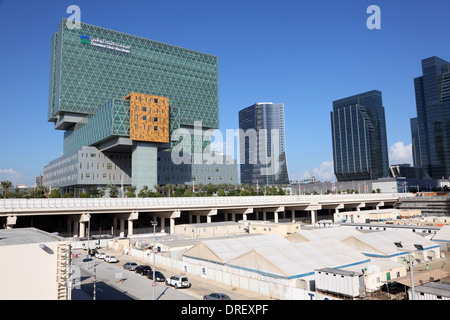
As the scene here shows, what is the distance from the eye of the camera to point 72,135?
179 meters

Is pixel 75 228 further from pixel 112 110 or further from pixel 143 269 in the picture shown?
pixel 112 110

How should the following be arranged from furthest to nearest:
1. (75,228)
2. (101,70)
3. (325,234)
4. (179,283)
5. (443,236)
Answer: (101,70)
(75,228)
(443,236)
(325,234)
(179,283)

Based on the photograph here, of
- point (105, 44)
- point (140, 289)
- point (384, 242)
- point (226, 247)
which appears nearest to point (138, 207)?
point (226, 247)

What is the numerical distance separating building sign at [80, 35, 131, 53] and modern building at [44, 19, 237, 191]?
0.39m

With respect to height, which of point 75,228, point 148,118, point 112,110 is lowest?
point 75,228

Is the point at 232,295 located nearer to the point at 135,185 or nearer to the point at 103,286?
the point at 103,286

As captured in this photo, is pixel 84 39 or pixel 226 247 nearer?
pixel 226 247

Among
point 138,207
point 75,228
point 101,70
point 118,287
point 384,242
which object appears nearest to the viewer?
point 118,287

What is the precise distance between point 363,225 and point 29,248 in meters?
81.8

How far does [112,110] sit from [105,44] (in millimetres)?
68427

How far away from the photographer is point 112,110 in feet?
418

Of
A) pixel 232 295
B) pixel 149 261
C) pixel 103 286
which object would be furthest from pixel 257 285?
pixel 149 261

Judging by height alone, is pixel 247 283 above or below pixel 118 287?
above

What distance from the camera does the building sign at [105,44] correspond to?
558 ft
